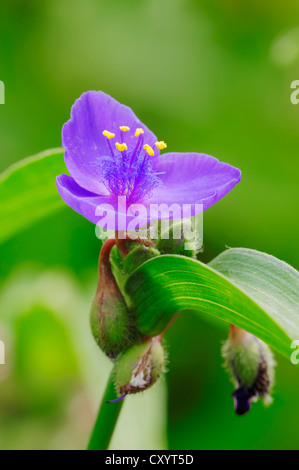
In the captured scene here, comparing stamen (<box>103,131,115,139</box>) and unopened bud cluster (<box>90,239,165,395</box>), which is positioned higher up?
stamen (<box>103,131,115,139</box>)

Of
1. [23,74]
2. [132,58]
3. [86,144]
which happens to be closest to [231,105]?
[132,58]

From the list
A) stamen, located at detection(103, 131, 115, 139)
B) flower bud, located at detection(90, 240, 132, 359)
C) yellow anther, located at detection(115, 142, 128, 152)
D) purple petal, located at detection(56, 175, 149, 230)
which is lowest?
flower bud, located at detection(90, 240, 132, 359)
